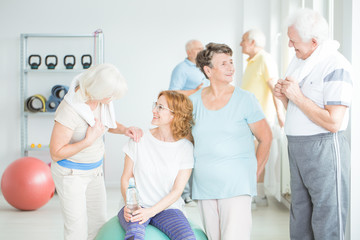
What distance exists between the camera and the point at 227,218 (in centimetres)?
220

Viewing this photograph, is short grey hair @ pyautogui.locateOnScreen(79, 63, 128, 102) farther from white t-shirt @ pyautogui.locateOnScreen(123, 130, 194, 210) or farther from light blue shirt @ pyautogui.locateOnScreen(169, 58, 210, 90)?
light blue shirt @ pyautogui.locateOnScreen(169, 58, 210, 90)

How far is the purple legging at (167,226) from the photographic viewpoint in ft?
6.47

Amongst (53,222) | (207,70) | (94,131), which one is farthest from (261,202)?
(94,131)

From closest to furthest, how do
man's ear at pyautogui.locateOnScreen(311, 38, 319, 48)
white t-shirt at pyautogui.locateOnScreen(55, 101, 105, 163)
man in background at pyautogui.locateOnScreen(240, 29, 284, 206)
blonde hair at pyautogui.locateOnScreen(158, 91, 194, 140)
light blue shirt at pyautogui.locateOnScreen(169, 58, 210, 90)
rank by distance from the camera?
man's ear at pyautogui.locateOnScreen(311, 38, 319, 48)
white t-shirt at pyautogui.locateOnScreen(55, 101, 105, 163)
blonde hair at pyautogui.locateOnScreen(158, 91, 194, 140)
man in background at pyautogui.locateOnScreen(240, 29, 284, 206)
light blue shirt at pyautogui.locateOnScreen(169, 58, 210, 90)

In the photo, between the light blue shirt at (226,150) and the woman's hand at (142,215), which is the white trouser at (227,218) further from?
the woman's hand at (142,215)

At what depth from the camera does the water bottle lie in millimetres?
2072

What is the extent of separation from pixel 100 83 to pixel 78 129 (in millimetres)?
276

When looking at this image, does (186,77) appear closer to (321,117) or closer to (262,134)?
(262,134)

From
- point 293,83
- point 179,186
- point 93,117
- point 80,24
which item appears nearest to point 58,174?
point 93,117

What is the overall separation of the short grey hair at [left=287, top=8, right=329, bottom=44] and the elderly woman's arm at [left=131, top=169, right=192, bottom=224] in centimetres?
86

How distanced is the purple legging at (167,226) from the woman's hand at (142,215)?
20 mm

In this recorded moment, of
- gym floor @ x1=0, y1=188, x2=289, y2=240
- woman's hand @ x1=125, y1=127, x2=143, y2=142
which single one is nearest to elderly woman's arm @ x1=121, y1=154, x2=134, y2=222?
woman's hand @ x1=125, y1=127, x2=143, y2=142

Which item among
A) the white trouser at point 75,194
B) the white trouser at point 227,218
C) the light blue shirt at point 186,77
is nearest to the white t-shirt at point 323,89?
the white trouser at point 227,218

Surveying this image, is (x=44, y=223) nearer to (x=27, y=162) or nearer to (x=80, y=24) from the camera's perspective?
(x=27, y=162)
